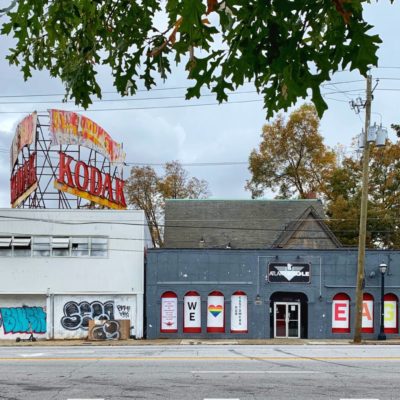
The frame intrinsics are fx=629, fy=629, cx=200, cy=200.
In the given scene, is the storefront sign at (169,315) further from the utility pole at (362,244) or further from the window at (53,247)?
the utility pole at (362,244)

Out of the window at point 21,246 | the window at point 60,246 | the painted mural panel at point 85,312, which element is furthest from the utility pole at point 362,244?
the window at point 21,246

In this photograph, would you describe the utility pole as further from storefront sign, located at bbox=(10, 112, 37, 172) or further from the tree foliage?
the tree foliage

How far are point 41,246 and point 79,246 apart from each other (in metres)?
1.80

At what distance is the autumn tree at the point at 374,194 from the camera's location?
44.0 meters

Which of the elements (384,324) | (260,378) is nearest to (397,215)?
(384,324)

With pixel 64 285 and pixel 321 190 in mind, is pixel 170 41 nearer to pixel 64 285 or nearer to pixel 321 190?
pixel 64 285

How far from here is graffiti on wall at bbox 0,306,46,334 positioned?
1164 inches

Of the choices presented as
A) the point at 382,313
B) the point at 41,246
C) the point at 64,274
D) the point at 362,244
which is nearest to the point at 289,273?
the point at 382,313

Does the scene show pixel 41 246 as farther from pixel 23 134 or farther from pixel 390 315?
pixel 390 315

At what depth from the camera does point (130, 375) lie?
1391 centimetres

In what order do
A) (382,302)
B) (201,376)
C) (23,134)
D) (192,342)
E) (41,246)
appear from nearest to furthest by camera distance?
(201,376) < (192,342) < (382,302) < (41,246) < (23,134)

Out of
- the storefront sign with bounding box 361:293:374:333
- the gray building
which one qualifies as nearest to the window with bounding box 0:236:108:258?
the gray building

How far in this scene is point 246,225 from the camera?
36.0 m

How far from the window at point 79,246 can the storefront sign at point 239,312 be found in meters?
7.35
